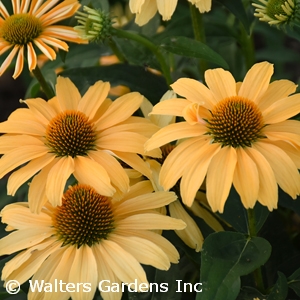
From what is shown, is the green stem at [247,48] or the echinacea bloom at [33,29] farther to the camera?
the green stem at [247,48]

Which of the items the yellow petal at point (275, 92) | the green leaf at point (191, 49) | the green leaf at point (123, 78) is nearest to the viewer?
the yellow petal at point (275, 92)

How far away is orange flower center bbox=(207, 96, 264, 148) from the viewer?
687mm

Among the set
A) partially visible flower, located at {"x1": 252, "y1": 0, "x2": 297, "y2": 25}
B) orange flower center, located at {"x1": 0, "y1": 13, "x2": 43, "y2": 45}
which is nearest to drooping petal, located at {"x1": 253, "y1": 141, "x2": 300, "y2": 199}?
partially visible flower, located at {"x1": 252, "y1": 0, "x2": 297, "y2": 25}

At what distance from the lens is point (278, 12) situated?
780 millimetres

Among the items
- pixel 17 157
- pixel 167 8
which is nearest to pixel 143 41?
pixel 167 8

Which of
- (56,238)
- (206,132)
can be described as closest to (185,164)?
(206,132)

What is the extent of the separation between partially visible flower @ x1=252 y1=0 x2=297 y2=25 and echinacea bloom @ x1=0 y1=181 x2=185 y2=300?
278 mm

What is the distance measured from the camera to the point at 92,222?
731 millimetres

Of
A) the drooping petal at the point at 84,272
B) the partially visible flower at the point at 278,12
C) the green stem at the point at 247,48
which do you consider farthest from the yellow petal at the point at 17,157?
the green stem at the point at 247,48

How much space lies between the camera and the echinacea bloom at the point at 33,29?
0.87 metres

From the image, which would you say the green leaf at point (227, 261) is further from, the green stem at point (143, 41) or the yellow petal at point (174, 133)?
the green stem at point (143, 41)

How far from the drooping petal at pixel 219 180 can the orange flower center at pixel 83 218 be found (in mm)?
166

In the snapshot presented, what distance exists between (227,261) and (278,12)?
35cm

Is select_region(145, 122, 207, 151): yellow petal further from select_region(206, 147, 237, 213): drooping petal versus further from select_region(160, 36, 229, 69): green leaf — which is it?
select_region(160, 36, 229, 69): green leaf
